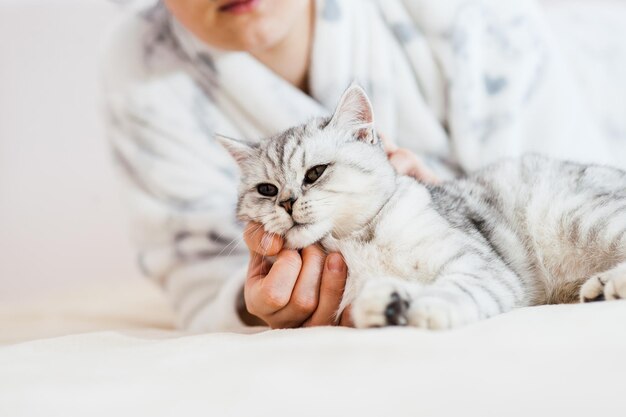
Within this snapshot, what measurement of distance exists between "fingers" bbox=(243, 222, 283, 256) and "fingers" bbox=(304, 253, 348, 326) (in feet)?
0.29

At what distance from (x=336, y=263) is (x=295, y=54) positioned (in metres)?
0.84

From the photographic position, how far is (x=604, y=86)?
2121mm

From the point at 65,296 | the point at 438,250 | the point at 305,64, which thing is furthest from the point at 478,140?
the point at 65,296

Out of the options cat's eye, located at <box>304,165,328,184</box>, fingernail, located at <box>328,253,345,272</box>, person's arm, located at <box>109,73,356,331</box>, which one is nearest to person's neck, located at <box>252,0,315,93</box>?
person's arm, located at <box>109,73,356,331</box>

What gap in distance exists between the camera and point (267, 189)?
1.19m

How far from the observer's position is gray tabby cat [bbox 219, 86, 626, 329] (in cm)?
106

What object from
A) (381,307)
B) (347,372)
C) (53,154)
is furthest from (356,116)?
(53,154)

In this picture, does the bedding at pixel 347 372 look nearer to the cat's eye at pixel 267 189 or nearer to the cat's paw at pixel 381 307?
the cat's paw at pixel 381 307

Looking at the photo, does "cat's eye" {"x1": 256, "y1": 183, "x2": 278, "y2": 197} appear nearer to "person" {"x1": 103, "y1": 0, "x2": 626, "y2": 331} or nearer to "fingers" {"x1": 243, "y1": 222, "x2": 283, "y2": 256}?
"fingers" {"x1": 243, "y1": 222, "x2": 283, "y2": 256}

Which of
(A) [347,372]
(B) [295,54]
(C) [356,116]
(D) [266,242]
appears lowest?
(A) [347,372]

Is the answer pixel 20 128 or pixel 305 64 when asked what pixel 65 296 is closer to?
pixel 20 128

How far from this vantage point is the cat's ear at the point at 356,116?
1.17m

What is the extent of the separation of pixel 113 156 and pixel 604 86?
1512 millimetres

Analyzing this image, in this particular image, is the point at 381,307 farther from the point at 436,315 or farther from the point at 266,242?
the point at 266,242
